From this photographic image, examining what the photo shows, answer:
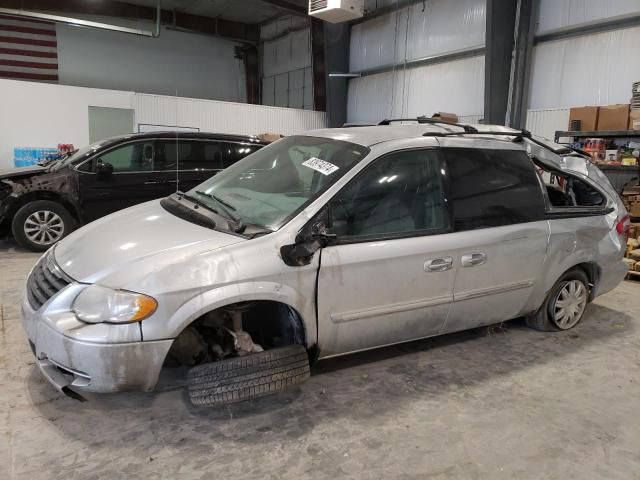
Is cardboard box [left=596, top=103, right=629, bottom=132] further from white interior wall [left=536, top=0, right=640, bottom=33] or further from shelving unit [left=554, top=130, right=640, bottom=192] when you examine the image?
white interior wall [left=536, top=0, right=640, bottom=33]

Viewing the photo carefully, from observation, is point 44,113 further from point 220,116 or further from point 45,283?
point 45,283

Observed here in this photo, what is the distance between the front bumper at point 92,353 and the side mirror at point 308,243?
666 mm

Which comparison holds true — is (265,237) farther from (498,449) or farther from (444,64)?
(444,64)

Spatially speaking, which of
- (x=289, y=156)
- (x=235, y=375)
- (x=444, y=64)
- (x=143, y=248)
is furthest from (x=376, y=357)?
(x=444, y=64)

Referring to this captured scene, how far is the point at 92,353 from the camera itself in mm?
1998

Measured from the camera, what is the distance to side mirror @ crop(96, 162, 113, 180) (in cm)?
559

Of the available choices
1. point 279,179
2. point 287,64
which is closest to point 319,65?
point 287,64

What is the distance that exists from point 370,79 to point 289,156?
383 inches

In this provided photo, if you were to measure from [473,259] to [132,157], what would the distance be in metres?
4.55

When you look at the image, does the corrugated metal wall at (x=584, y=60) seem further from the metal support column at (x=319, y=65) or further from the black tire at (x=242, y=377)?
the black tire at (x=242, y=377)

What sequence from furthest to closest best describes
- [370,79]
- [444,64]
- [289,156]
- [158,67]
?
1. [158,67]
2. [370,79]
3. [444,64]
4. [289,156]

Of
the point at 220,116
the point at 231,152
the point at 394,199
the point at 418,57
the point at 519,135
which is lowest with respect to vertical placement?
the point at 394,199

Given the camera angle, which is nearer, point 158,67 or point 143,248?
point 143,248

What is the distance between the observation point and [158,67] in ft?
43.7
